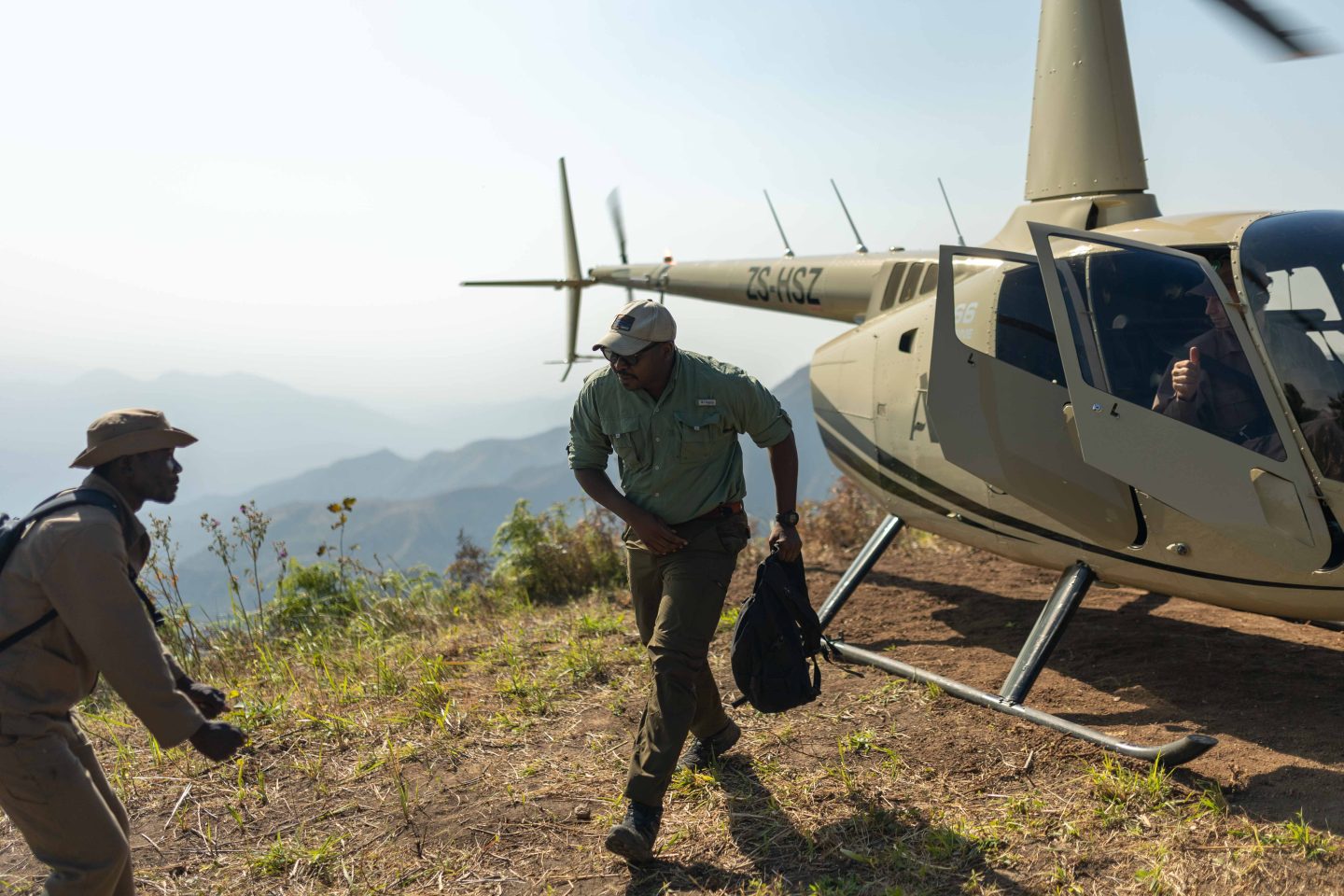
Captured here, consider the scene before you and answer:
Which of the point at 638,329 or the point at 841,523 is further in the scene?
the point at 841,523

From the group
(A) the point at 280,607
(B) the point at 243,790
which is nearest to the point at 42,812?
(B) the point at 243,790

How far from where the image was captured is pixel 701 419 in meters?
3.70

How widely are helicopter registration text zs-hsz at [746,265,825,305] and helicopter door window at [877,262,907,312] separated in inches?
31.7

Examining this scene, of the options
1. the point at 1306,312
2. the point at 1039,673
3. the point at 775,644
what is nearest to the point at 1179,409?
the point at 1306,312

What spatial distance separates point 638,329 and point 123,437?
1687 mm

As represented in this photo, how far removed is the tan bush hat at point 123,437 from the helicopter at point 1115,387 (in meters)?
3.04

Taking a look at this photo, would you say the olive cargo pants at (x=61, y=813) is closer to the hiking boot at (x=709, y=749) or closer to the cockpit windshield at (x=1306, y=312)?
the hiking boot at (x=709, y=749)

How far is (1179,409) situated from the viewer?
3.88 m

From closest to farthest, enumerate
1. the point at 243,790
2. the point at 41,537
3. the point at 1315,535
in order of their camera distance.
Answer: the point at 41,537, the point at 1315,535, the point at 243,790

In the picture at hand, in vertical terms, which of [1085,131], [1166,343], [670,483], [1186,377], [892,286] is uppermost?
[1085,131]

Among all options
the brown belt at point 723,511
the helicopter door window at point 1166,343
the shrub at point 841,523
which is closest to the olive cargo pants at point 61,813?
the brown belt at point 723,511

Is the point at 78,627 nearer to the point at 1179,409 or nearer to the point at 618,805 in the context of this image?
the point at 618,805

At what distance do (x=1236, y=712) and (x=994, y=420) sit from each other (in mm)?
1690

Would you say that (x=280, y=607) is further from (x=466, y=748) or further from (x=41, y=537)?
(x=41, y=537)
